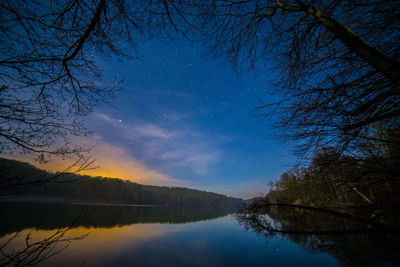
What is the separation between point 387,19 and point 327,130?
1.44 meters

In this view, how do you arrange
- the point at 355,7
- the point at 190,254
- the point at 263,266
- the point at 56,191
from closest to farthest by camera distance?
the point at 355,7
the point at 263,266
the point at 190,254
the point at 56,191

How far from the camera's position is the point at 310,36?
7.93 feet

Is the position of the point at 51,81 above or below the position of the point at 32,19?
below

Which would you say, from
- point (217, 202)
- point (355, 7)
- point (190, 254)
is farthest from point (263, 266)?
point (217, 202)

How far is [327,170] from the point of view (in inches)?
82.7

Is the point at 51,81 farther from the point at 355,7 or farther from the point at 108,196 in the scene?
the point at 108,196

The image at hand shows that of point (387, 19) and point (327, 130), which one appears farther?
point (327, 130)

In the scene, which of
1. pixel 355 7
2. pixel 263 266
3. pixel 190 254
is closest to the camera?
pixel 355 7

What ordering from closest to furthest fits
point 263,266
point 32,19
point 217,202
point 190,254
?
point 32,19 < point 263,266 < point 190,254 < point 217,202

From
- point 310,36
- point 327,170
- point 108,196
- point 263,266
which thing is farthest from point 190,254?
point 108,196

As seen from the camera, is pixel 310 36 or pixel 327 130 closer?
pixel 327 130

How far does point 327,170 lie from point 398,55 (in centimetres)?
158

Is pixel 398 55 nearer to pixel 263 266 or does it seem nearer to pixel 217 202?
pixel 263 266

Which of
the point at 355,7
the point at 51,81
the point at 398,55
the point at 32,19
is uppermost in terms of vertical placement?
the point at 355,7
